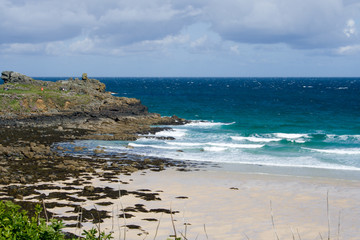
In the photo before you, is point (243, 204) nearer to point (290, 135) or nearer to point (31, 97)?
point (290, 135)

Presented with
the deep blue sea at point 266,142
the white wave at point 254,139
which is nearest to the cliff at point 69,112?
the deep blue sea at point 266,142

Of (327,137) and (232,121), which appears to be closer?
(327,137)

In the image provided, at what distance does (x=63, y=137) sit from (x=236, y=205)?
24.4 metres

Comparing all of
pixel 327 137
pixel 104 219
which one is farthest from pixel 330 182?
pixel 327 137

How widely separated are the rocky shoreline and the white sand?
1.14 meters

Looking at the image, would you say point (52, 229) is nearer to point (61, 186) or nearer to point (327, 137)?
point (61, 186)

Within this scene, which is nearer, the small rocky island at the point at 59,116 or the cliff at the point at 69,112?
the small rocky island at the point at 59,116

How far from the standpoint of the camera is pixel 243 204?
66.0 ft

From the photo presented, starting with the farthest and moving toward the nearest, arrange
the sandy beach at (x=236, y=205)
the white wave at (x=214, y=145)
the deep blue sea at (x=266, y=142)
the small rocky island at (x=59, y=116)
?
the white wave at (x=214, y=145) → the small rocky island at (x=59, y=116) → the deep blue sea at (x=266, y=142) → the sandy beach at (x=236, y=205)

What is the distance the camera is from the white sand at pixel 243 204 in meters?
16.1

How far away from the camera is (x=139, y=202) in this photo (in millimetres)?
19594

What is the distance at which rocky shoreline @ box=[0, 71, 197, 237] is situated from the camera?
20.9 meters

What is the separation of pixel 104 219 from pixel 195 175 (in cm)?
1088

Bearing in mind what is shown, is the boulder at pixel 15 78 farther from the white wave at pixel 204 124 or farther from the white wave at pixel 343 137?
the white wave at pixel 343 137
